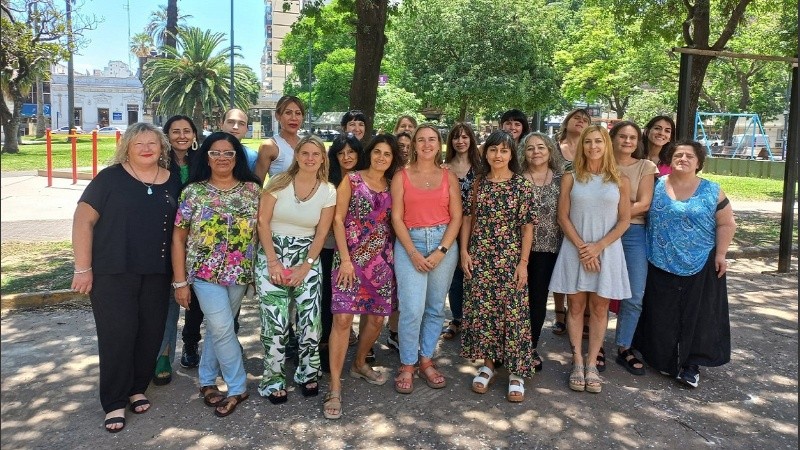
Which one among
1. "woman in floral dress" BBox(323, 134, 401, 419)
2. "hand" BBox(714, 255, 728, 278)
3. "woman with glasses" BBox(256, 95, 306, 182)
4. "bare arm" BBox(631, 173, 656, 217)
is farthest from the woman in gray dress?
"woman with glasses" BBox(256, 95, 306, 182)

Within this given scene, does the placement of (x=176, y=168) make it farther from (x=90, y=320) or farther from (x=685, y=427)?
(x=685, y=427)

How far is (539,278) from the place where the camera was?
4.43 m

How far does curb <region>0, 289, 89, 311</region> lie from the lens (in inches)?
234

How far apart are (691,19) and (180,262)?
9682mm

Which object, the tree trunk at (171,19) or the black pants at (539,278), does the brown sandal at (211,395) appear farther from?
the tree trunk at (171,19)

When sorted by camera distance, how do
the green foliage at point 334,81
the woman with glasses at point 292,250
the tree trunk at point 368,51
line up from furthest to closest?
1. the green foliage at point 334,81
2. the tree trunk at point 368,51
3. the woman with glasses at point 292,250

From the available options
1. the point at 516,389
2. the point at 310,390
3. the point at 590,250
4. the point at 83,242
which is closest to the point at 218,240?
the point at 83,242

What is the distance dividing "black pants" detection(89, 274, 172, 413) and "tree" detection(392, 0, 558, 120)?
23168 millimetres

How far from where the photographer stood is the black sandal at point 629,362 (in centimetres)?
456

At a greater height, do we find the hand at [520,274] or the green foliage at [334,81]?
the green foliage at [334,81]

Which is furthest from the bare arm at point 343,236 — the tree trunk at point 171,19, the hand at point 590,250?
the tree trunk at point 171,19

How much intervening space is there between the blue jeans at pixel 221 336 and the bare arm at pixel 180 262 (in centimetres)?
9

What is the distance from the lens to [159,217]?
3.67m

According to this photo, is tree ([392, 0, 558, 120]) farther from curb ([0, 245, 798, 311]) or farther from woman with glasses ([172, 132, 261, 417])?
woman with glasses ([172, 132, 261, 417])
